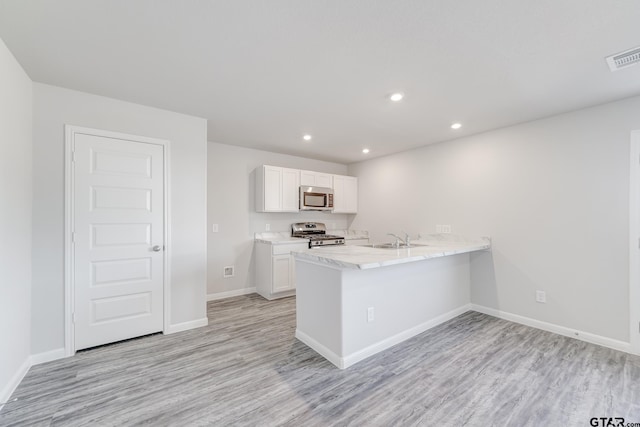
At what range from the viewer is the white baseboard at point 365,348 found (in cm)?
238

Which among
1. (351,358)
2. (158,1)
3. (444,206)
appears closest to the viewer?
(158,1)

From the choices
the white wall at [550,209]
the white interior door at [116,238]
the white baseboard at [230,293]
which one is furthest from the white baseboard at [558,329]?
the white interior door at [116,238]

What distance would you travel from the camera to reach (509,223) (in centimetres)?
343

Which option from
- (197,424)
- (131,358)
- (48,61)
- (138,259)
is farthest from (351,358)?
(48,61)

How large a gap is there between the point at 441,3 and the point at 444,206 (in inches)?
121

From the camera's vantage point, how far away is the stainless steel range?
4.62 meters

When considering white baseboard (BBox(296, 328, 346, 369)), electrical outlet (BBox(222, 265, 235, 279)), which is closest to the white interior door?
electrical outlet (BBox(222, 265, 235, 279))

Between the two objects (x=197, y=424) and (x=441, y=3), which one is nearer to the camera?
(x=441, y=3)

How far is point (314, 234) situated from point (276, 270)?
48.5 inches

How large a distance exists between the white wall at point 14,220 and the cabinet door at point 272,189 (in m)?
2.69

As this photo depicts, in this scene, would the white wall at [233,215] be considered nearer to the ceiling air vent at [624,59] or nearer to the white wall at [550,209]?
the white wall at [550,209]

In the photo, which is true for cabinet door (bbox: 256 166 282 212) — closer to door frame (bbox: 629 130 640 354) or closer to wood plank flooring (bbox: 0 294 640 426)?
wood plank flooring (bbox: 0 294 640 426)

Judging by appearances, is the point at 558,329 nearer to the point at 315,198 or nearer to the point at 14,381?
the point at 315,198

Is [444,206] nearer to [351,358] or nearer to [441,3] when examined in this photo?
[351,358]
